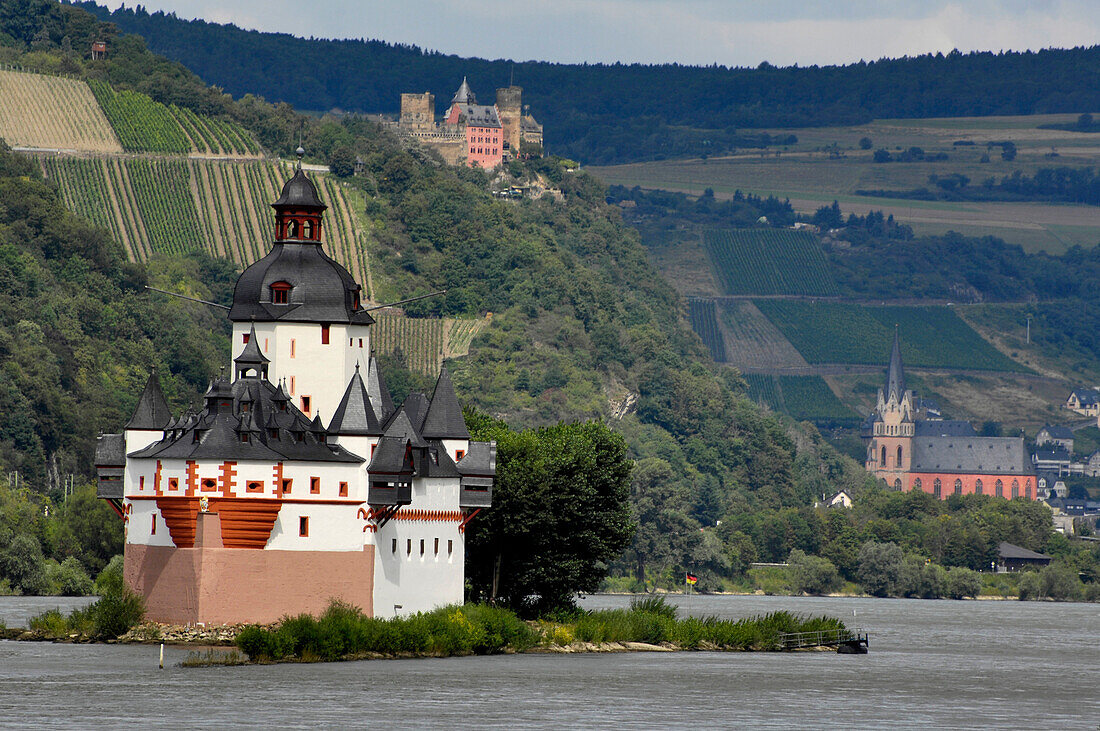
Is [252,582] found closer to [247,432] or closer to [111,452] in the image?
[247,432]

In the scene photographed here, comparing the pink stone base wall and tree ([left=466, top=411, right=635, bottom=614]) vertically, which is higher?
tree ([left=466, top=411, right=635, bottom=614])

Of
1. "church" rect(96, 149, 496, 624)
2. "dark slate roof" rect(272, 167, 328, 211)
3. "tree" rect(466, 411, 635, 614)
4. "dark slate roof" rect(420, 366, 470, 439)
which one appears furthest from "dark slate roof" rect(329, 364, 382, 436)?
"tree" rect(466, 411, 635, 614)

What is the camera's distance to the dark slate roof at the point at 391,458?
3103 inches

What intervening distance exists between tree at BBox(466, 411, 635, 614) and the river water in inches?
166

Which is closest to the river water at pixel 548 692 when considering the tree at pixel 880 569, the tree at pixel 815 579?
the tree at pixel 880 569

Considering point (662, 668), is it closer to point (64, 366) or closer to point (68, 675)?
point (68, 675)

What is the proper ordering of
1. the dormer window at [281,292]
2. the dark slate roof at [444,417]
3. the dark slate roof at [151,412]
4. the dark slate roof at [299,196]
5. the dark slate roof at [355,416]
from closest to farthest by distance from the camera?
the dark slate roof at [355,416] < the dormer window at [281,292] < the dark slate roof at [151,412] < the dark slate roof at [299,196] < the dark slate roof at [444,417]

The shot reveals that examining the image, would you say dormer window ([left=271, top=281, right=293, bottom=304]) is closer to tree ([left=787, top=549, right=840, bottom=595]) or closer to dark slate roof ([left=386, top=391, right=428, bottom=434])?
dark slate roof ([left=386, top=391, right=428, bottom=434])

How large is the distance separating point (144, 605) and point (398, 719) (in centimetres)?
1916

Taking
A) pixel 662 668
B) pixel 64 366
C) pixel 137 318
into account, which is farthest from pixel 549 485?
pixel 137 318

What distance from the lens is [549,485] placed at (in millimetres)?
88062

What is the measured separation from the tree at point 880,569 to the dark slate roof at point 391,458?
121 meters

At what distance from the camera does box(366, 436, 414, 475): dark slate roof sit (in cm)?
7881

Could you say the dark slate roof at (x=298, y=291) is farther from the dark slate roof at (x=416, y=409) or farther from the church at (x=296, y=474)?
the dark slate roof at (x=416, y=409)
